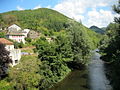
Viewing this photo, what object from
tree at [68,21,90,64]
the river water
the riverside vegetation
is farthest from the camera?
tree at [68,21,90,64]

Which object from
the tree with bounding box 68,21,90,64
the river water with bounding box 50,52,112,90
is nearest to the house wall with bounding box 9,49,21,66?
the river water with bounding box 50,52,112,90

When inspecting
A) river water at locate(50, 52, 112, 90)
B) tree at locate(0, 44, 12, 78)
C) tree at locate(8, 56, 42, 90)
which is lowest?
river water at locate(50, 52, 112, 90)

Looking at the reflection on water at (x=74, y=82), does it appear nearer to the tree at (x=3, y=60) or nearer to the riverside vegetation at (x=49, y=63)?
the riverside vegetation at (x=49, y=63)

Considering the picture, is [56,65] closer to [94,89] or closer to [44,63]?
[44,63]

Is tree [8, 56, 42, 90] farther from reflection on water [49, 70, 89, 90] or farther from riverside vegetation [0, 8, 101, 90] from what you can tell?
reflection on water [49, 70, 89, 90]

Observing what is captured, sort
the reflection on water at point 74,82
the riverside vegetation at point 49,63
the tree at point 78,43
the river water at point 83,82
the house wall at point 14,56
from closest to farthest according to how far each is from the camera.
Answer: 1. the riverside vegetation at point 49,63
2. the house wall at point 14,56
3. the river water at point 83,82
4. the reflection on water at point 74,82
5. the tree at point 78,43

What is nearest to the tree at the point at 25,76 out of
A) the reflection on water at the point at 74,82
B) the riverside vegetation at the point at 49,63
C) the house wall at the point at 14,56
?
the riverside vegetation at the point at 49,63

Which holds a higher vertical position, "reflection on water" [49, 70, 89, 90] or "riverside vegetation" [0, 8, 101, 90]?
"riverside vegetation" [0, 8, 101, 90]

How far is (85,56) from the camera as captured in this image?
46.3 meters

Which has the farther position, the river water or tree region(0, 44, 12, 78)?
the river water

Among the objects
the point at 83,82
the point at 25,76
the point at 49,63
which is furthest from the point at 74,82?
the point at 25,76

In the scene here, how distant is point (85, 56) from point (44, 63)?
16.6 metres

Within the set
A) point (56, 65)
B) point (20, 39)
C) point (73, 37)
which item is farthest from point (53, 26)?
point (56, 65)

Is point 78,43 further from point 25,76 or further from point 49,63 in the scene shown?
point 25,76
